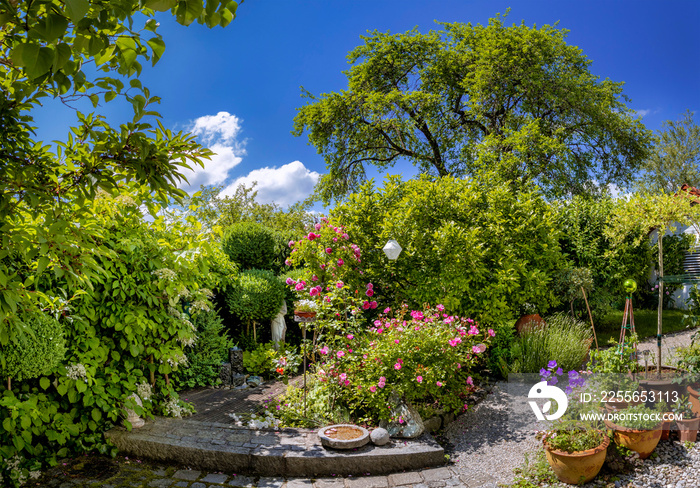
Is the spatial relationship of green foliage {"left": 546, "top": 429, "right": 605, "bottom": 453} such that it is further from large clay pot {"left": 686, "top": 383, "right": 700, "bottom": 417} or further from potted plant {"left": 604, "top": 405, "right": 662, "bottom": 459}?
large clay pot {"left": 686, "top": 383, "right": 700, "bottom": 417}

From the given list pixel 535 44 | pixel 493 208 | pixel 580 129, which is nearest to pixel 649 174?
pixel 580 129

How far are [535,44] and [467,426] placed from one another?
13.4 metres

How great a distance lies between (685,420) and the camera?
13.7 ft

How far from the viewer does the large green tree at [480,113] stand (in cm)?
1408

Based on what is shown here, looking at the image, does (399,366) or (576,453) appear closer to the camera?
(576,453)

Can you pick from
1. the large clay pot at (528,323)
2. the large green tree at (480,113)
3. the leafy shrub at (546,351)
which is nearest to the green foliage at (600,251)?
the large green tree at (480,113)

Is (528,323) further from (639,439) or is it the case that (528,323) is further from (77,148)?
(77,148)

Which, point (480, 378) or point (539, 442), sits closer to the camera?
point (539, 442)

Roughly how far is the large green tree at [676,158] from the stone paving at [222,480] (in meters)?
27.5

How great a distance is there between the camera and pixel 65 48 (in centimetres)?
149

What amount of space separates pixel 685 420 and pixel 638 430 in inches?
28.7

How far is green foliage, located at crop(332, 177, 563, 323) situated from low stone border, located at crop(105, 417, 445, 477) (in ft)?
9.74

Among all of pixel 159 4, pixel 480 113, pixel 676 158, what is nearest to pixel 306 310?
pixel 159 4

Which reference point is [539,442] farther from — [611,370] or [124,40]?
[124,40]
